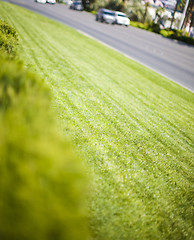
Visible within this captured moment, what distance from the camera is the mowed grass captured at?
8.91ft

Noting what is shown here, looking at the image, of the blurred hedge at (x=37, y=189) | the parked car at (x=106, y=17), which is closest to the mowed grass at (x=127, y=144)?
the blurred hedge at (x=37, y=189)

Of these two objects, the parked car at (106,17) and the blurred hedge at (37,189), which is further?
the parked car at (106,17)

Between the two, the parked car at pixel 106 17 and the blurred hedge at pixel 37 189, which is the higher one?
the parked car at pixel 106 17

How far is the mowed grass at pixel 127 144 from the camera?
2715mm

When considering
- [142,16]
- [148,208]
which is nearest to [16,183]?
[148,208]

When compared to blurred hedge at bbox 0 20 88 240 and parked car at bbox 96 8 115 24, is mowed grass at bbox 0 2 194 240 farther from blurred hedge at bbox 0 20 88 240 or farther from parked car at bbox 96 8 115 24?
parked car at bbox 96 8 115 24

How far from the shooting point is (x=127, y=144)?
4.41 metres

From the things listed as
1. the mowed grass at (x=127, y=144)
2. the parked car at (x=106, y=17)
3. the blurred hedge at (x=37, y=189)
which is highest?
the parked car at (x=106, y=17)

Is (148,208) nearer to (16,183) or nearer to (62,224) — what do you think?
(62,224)

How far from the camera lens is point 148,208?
2.94m

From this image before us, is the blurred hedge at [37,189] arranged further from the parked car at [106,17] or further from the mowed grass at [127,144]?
the parked car at [106,17]

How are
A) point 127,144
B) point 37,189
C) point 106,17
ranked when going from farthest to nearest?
point 106,17, point 127,144, point 37,189

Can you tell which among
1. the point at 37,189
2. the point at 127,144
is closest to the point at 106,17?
the point at 127,144

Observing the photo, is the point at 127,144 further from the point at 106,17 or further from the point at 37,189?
the point at 106,17
